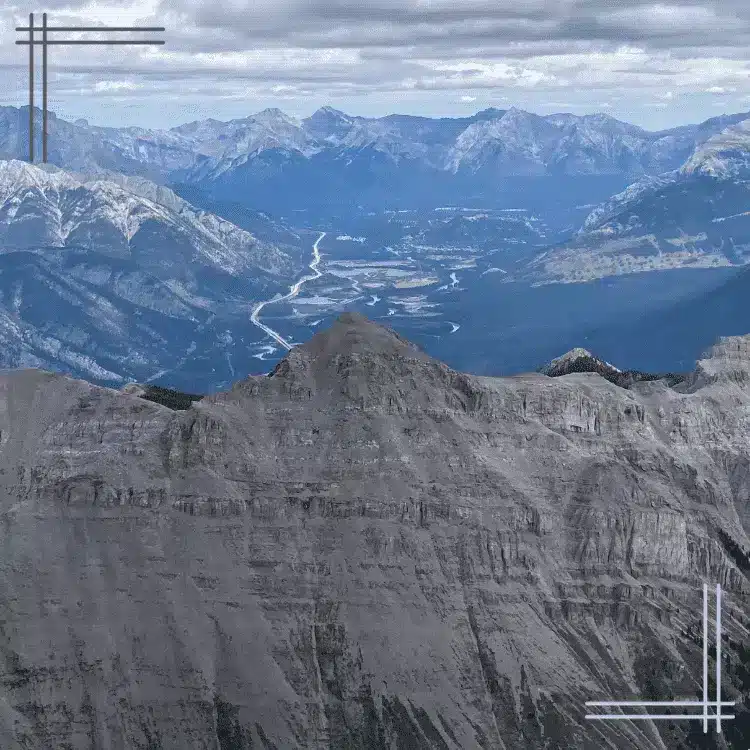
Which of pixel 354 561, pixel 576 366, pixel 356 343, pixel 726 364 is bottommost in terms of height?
pixel 354 561

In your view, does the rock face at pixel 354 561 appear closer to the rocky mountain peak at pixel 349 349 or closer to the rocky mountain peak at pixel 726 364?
the rocky mountain peak at pixel 349 349

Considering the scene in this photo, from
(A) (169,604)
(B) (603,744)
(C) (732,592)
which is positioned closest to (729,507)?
(C) (732,592)

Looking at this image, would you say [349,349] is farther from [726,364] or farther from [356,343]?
[726,364]

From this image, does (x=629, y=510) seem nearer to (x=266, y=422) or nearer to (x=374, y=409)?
(x=374, y=409)

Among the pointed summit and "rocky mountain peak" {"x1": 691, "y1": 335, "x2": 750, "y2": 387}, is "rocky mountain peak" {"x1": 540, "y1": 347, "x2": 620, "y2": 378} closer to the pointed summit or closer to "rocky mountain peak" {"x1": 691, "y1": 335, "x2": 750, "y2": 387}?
"rocky mountain peak" {"x1": 691, "y1": 335, "x2": 750, "y2": 387}

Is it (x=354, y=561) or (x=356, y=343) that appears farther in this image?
(x=356, y=343)

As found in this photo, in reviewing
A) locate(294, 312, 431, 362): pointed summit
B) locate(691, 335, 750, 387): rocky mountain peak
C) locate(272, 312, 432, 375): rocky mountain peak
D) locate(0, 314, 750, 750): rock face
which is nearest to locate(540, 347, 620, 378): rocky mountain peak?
locate(691, 335, 750, 387): rocky mountain peak

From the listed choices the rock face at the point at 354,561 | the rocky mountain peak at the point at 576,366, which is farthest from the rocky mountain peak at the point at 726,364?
the rocky mountain peak at the point at 576,366

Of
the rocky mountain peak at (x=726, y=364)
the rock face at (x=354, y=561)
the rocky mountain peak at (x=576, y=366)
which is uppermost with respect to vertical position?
the rocky mountain peak at (x=576, y=366)

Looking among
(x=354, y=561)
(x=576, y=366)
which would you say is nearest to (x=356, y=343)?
(x=354, y=561)
